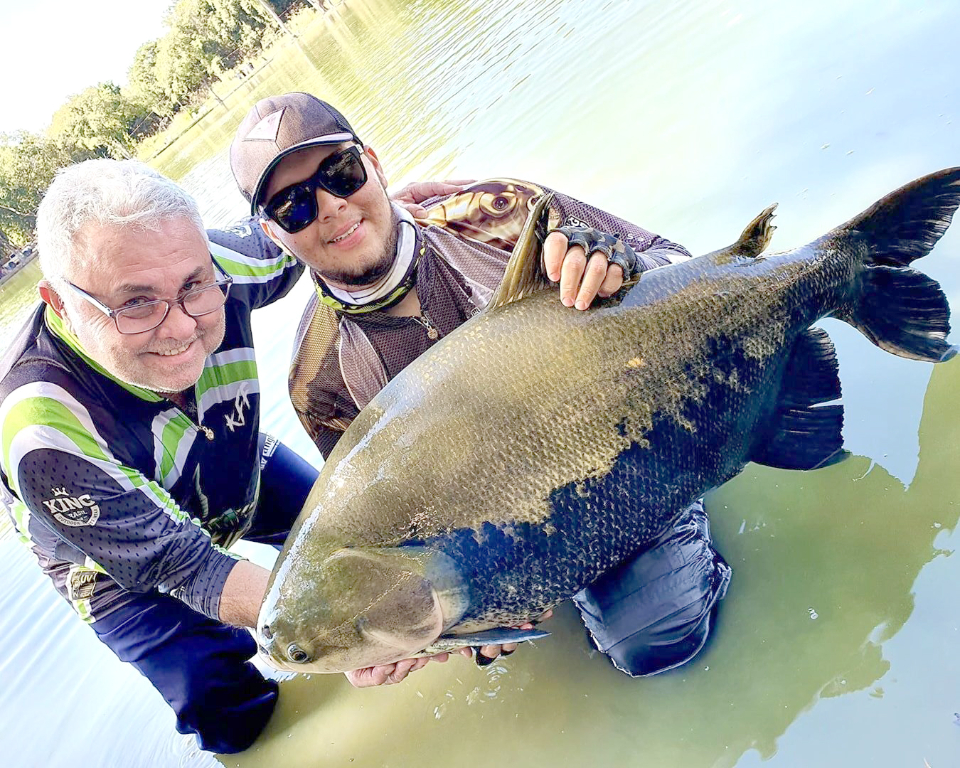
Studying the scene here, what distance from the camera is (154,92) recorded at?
58156 mm

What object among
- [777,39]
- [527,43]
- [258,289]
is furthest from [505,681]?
[527,43]

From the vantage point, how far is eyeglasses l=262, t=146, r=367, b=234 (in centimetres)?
233

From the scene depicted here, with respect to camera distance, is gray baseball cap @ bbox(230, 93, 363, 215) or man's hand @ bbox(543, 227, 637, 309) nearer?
man's hand @ bbox(543, 227, 637, 309)

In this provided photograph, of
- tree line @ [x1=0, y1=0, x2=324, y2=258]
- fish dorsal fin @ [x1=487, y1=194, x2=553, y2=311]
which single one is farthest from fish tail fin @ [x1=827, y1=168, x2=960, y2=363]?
tree line @ [x1=0, y1=0, x2=324, y2=258]

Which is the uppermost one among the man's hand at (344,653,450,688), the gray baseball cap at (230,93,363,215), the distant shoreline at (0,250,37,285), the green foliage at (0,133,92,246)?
the green foliage at (0,133,92,246)

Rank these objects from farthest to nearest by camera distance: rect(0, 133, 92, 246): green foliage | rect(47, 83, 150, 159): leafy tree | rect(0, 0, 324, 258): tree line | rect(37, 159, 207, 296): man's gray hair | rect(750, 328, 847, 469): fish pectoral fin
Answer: rect(47, 83, 150, 159): leafy tree → rect(0, 0, 324, 258): tree line → rect(0, 133, 92, 246): green foliage → rect(37, 159, 207, 296): man's gray hair → rect(750, 328, 847, 469): fish pectoral fin

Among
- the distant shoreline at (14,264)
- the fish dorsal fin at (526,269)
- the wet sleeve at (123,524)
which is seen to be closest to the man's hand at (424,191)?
the fish dorsal fin at (526,269)

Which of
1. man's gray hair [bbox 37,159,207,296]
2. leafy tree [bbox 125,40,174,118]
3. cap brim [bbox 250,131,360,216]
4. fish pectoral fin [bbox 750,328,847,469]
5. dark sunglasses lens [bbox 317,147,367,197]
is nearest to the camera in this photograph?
fish pectoral fin [bbox 750,328,847,469]

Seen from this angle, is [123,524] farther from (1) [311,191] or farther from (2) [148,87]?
(2) [148,87]

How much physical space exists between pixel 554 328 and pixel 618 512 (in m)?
0.56

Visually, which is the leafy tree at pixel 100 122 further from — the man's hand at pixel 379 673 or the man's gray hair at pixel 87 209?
the man's hand at pixel 379 673

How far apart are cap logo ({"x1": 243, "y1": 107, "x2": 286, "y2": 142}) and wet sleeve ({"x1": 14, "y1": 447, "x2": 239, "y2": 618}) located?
127cm

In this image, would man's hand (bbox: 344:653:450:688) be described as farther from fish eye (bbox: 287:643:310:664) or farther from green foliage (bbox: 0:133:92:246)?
A: green foliage (bbox: 0:133:92:246)

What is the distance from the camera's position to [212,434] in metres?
2.82
